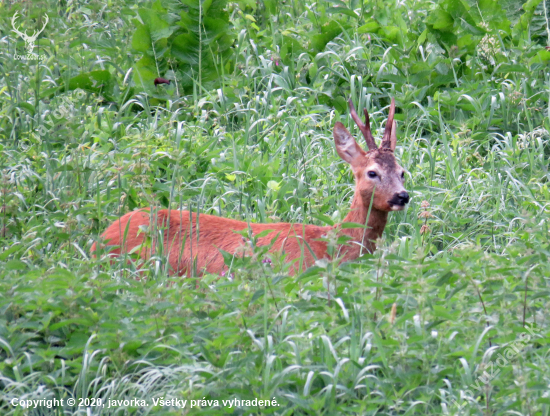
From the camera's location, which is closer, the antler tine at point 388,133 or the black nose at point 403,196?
the black nose at point 403,196

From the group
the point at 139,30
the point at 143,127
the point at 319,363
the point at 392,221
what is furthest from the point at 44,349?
the point at 139,30

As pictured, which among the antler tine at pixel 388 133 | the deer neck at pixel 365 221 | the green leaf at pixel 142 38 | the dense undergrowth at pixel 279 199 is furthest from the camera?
the green leaf at pixel 142 38

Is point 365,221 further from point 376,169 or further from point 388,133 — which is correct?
point 388,133

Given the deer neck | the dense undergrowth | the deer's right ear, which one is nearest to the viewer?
the dense undergrowth

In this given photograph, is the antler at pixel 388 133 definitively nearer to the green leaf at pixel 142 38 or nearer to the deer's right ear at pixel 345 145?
the deer's right ear at pixel 345 145

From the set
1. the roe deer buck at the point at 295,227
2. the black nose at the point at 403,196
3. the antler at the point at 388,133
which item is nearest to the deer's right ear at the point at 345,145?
the roe deer buck at the point at 295,227

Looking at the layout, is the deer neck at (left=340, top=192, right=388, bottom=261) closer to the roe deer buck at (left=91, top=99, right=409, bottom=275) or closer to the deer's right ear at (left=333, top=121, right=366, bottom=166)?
the roe deer buck at (left=91, top=99, right=409, bottom=275)

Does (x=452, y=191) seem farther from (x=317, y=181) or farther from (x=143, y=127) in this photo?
(x=143, y=127)

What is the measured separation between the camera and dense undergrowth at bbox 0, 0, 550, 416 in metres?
3.21

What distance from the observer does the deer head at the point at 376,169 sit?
5441mm

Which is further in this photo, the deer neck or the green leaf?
the green leaf

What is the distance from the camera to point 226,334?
3.30 m

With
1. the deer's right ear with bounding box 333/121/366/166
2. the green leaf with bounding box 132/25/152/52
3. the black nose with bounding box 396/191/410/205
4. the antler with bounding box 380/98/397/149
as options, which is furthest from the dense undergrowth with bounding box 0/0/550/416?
the antler with bounding box 380/98/397/149

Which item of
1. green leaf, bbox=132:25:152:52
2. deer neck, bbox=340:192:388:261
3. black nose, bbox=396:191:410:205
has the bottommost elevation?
deer neck, bbox=340:192:388:261
